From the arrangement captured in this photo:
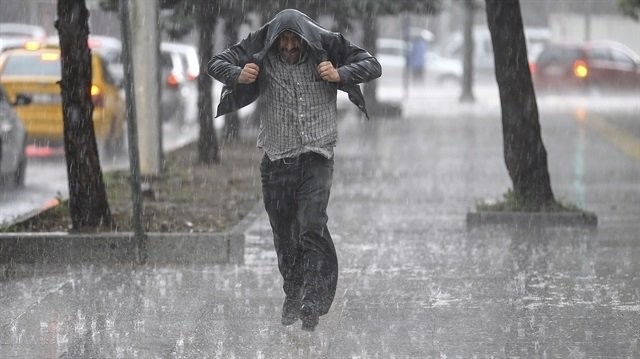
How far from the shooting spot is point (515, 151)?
504 inches

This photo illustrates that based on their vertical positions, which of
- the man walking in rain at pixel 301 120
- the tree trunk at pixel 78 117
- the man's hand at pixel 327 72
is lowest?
the tree trunk at pixel 78 117

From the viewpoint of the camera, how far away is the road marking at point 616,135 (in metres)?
20.8

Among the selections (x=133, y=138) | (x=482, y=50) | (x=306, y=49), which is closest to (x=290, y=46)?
(x=306, y=49)

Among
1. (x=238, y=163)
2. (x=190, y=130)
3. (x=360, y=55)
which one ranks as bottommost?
(x=190, y=130)

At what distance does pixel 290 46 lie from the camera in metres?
7.88

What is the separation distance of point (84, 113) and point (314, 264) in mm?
3763

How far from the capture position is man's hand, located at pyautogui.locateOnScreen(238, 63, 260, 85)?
7.77 m

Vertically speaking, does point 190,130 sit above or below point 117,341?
below

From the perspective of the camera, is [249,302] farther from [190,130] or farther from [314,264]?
[190,130]

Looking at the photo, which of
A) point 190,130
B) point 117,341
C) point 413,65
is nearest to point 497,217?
Answer: point 117,341

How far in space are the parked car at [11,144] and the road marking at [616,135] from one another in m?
8.10

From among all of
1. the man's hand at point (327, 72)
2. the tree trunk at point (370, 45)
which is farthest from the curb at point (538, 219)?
the tree trunk at point (370, 45)

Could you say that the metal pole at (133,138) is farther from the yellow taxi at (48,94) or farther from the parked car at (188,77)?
the parked car at (188,77)

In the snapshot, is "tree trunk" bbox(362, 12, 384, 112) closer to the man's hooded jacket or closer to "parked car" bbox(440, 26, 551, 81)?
the man's hooded jacket
